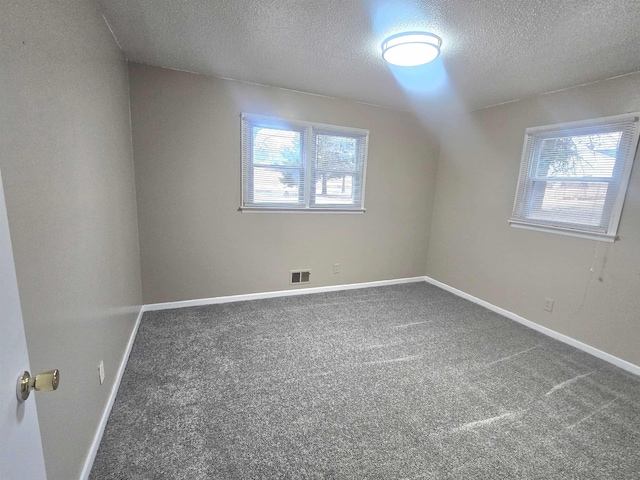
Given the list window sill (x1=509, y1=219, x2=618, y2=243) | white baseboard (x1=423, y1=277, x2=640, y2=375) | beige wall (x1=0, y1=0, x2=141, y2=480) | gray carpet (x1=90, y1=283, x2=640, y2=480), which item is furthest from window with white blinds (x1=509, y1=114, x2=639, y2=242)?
beige wall (x1=0, y1=0, x2=141, y2=480)

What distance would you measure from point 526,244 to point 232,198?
323 cm

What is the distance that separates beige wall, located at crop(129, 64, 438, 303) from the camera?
292 centimetres

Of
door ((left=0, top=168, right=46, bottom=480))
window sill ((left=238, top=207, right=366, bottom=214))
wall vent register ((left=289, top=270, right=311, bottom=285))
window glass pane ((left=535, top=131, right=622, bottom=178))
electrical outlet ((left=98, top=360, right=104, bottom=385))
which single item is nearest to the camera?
door ((left=0, top=168, right=46, bottom=480))

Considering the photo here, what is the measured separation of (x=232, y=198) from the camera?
327cm

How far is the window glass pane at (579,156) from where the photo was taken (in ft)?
8.54

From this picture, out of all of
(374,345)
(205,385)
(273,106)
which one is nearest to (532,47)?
(273,106)

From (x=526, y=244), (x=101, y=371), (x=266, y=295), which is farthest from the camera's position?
(x=266, y=295)

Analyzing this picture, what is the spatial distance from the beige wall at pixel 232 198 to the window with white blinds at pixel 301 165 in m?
0.11

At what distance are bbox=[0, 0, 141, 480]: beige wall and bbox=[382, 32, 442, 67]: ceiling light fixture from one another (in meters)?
1.84

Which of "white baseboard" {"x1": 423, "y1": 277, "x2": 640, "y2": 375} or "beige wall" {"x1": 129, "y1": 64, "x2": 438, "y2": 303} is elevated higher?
"beige wall" {"x1": 129, "y1": 64, "x2": 438, "y2": 303}

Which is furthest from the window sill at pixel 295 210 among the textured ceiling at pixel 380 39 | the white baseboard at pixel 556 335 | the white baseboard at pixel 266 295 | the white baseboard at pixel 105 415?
the white baseboard at pixel 556 335

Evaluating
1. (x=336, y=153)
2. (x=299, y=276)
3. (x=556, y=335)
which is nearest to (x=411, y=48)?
(x=336, y=153)

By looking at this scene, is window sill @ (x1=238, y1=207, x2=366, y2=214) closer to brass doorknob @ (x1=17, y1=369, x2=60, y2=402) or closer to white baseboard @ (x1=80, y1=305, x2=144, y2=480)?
white baseboard @ (x1=80, y1=305, x2=144, y2=480)

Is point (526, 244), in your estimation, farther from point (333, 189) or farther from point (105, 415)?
point (105, 415)
